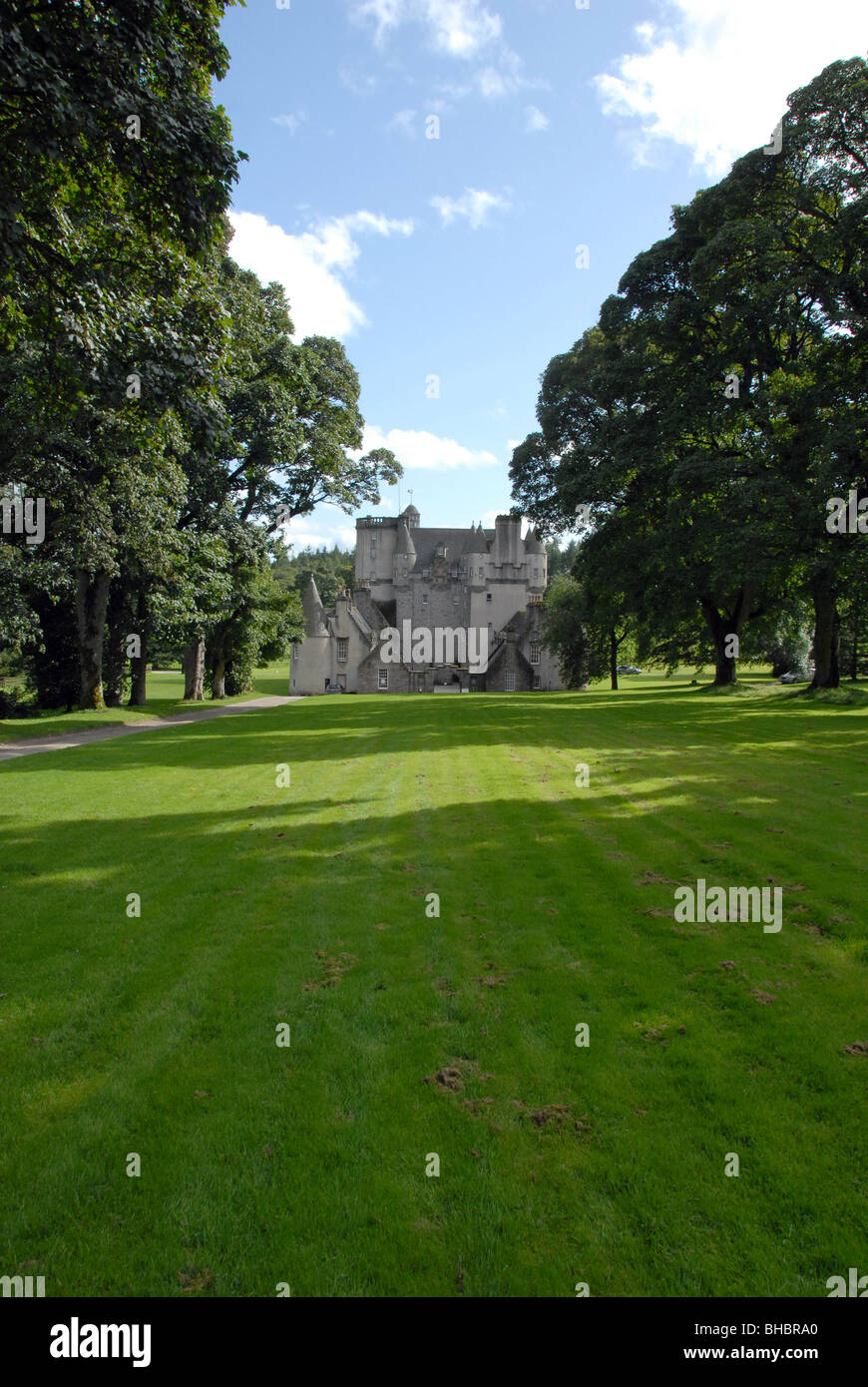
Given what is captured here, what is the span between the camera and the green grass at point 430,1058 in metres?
3.39

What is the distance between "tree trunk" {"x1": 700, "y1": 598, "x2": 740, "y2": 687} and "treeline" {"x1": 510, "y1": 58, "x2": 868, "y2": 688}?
0.26m

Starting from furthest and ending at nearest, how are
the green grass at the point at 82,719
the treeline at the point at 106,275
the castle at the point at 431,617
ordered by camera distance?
the castle at the point at 431,617
the green grass at the point at 82,719
the treeline at the point at 106,275

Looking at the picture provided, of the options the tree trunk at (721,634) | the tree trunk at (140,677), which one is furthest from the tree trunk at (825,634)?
the tree trunk at (140,677)

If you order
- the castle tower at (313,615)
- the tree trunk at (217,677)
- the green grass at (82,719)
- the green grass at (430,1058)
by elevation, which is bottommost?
the green grass at (430,1058)

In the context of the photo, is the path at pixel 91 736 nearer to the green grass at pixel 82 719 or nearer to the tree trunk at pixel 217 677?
the green grass at pixel 82 719

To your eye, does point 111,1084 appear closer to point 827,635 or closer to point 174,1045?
point 174,1045

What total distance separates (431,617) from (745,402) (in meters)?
46.5

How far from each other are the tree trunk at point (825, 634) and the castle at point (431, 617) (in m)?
32.3

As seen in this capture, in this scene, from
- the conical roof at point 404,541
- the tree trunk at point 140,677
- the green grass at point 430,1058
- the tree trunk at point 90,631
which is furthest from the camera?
the conical roof at point 404,541

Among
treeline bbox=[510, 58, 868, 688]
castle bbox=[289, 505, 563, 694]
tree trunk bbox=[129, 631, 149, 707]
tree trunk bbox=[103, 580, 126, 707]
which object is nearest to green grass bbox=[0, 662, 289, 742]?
tree trunk bbox=[129, 631, 149, 707]

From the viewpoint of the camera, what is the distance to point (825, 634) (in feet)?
103

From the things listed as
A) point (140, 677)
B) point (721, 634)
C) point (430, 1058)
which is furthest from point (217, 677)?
point (430, 1058)

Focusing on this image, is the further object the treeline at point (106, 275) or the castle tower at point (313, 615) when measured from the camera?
the castle tower at point (313, 615)

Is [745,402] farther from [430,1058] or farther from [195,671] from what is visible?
[430,1058]
